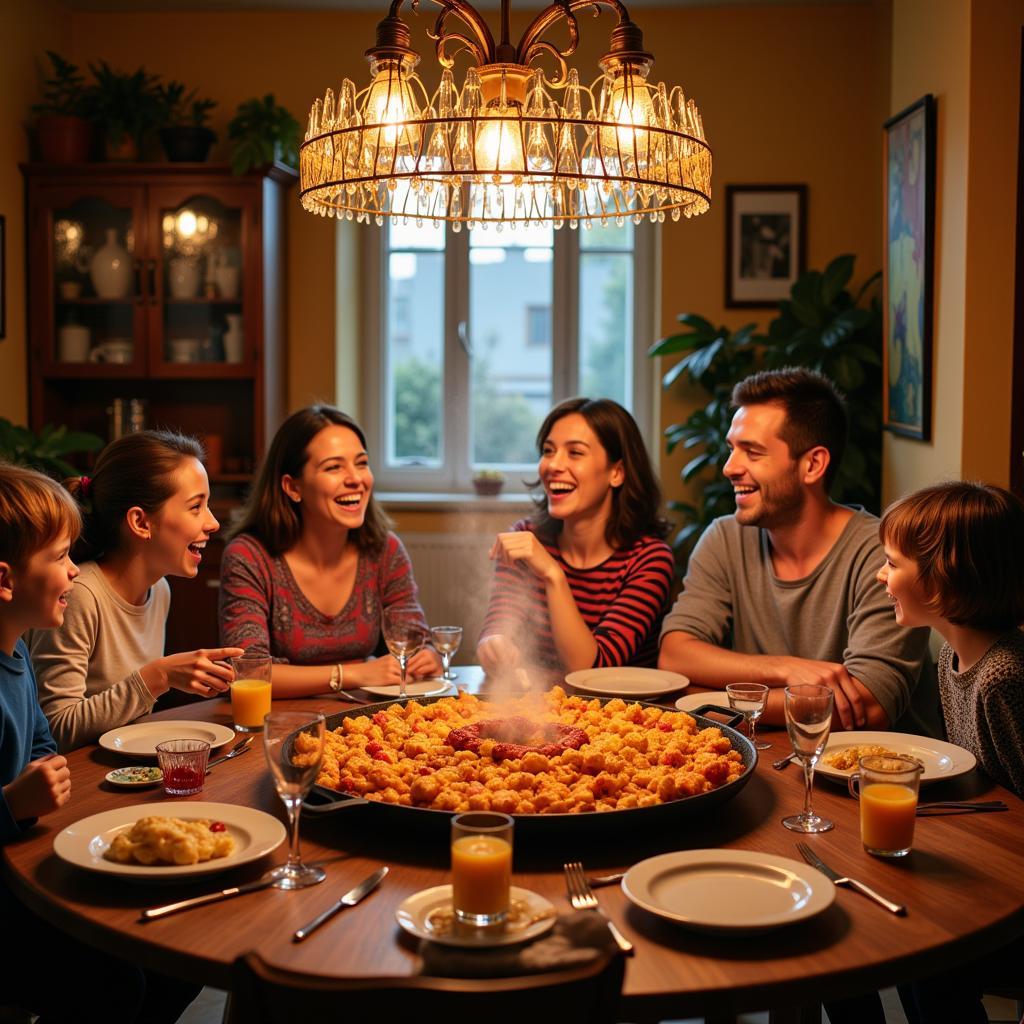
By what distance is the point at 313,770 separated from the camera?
4.61 ft

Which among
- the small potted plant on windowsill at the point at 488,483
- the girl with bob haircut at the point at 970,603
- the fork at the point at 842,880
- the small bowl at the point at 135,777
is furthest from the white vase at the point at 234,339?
the fork at the point at 842,880

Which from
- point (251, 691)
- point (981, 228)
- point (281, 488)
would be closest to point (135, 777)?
point (251, 691)

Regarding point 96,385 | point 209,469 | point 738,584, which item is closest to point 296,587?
point 738,584

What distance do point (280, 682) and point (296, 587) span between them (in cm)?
39

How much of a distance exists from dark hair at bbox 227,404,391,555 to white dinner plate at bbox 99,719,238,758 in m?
0.79

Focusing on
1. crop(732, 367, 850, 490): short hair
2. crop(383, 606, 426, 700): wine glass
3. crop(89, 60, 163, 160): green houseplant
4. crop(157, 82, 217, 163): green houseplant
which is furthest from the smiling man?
crop(89, 60, 163, 160): green houseplant

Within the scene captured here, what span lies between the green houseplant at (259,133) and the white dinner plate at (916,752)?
3.43 m

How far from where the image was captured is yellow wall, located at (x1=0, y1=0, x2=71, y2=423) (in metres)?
4.54

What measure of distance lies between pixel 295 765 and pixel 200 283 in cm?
370

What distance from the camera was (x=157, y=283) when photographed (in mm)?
4719

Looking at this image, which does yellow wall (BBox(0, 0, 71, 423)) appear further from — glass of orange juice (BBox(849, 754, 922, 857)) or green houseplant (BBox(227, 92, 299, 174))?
glass of orange juice (BBox(849, 754, 922, 857))

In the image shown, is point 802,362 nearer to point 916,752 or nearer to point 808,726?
point 916,752

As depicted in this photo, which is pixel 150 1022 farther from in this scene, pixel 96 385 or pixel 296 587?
pixel 96 385

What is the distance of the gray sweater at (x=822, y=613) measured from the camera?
2.24 m
